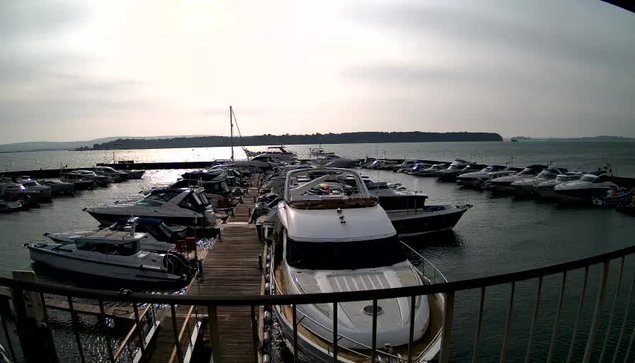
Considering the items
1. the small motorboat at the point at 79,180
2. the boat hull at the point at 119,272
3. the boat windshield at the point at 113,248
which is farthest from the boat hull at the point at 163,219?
the small motorboat at the point at 79,180

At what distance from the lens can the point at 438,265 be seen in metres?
17.6

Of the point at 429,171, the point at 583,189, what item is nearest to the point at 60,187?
the point at 429,171

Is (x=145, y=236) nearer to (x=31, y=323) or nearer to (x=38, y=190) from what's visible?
(x=31, y=323)

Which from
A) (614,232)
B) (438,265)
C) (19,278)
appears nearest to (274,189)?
(438,265)

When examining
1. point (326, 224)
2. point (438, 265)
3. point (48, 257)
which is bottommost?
point (438, 265)

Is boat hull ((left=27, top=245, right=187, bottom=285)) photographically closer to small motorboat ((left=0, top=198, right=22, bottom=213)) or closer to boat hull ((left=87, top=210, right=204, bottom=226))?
boat hull ((left=87, top=210, right=204, bottom=226))

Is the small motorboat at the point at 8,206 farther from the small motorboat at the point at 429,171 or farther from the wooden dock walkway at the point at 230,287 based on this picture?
the small motorboat at the point at 429,171

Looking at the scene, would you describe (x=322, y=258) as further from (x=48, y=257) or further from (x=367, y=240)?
(x=48, y=257)

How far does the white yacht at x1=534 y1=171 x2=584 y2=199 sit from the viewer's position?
112ft

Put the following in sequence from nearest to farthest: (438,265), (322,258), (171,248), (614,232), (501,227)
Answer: (322,258) → (171,248) → (438,265) → (614,232) → (501,227)

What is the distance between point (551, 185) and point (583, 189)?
2870 mm

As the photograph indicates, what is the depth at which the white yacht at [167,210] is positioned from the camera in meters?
20.7

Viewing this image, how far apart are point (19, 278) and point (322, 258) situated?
235 inches

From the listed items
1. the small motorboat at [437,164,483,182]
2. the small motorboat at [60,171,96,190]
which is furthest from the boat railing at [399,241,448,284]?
the small motorboat at [60,171,96,190]
